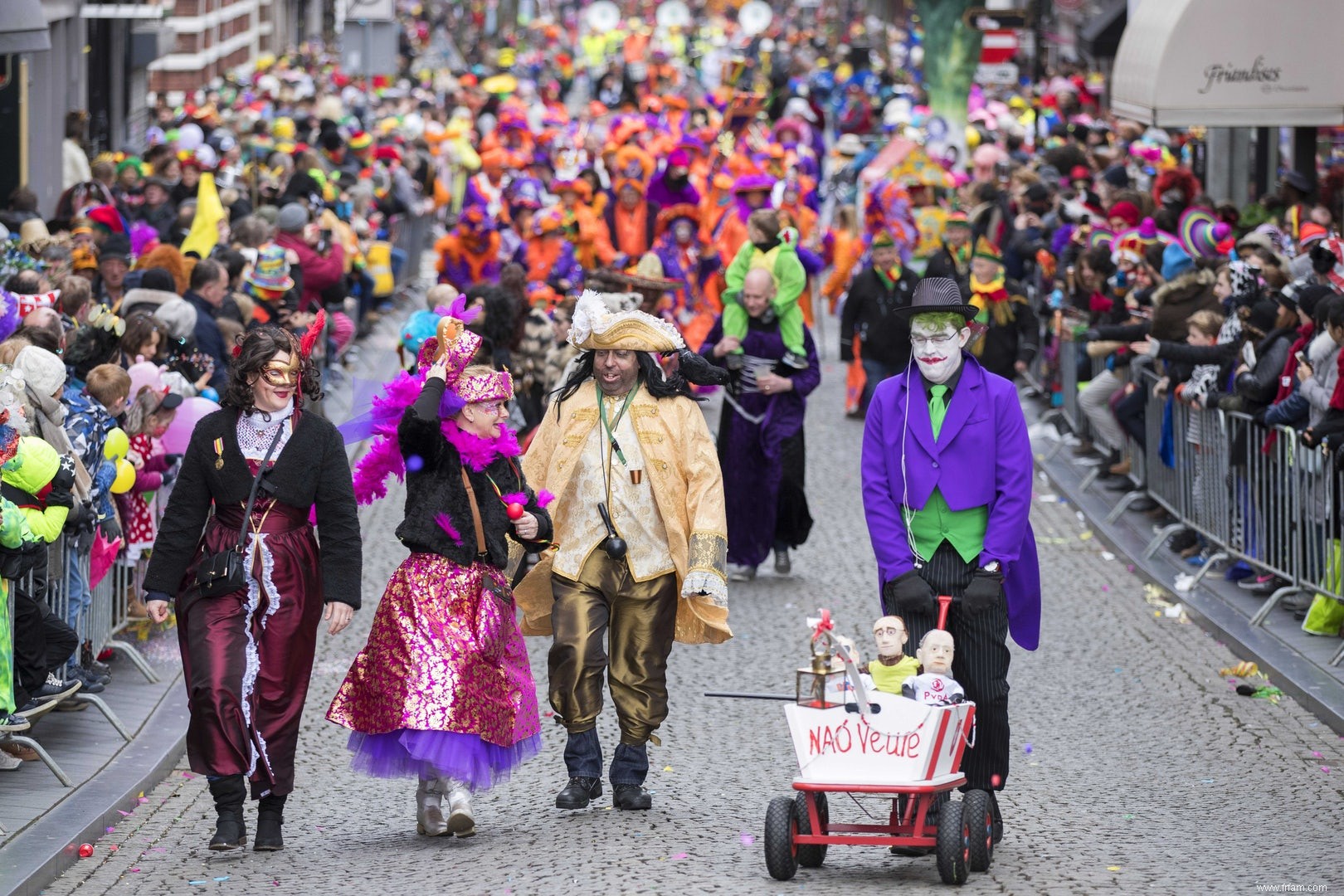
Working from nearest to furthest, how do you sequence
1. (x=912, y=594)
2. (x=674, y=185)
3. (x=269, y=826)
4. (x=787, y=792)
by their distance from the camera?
(x=912, y=594) → (x=269, y=826) → (x=787, y=792) → (x=674, y=185)

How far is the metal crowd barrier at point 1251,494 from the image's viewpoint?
10453 millimetres

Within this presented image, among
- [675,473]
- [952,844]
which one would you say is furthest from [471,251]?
[952,844]

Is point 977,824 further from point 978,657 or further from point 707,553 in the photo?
point 707,553

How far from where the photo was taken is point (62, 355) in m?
10.2

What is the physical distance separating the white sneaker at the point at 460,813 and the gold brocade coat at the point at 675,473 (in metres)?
0.97

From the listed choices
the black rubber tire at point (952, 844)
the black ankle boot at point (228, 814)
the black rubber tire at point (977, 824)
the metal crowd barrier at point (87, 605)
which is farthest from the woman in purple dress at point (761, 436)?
the black rubber tire at point (952, 844)

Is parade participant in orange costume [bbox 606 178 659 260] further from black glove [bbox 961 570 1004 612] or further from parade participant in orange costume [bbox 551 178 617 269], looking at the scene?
black glove [bbox 961 570 1004 612]

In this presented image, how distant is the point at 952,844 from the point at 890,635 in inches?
25.1

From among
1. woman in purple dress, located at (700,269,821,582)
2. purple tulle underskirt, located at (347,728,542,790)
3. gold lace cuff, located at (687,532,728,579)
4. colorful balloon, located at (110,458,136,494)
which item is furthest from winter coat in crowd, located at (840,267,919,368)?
purple tulle underskirt, located at (347,728,542,790)

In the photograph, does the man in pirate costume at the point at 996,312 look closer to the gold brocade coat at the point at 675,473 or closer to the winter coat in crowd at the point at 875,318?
the winter coat in crowd at the point at 875,318

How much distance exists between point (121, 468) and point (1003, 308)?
7.73 metres

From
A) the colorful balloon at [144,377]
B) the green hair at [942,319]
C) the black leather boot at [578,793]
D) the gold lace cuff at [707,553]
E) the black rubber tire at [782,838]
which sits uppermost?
the green hair at [942,319]

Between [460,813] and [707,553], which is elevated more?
[707,553]

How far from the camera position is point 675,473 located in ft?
25.8
